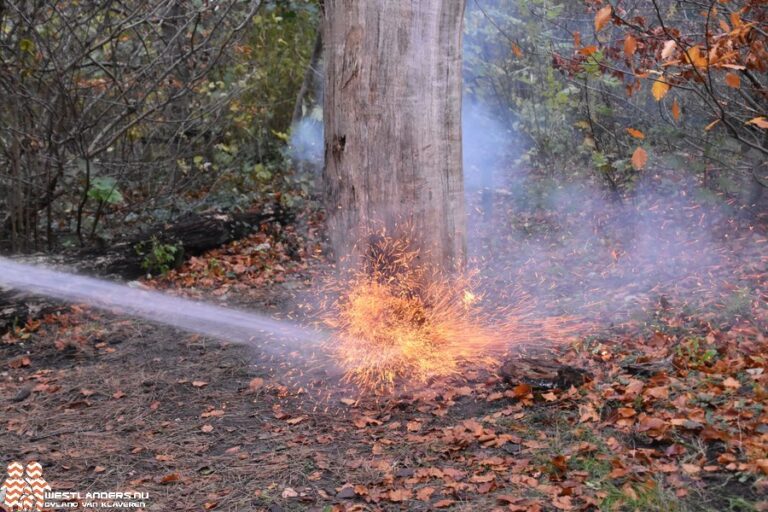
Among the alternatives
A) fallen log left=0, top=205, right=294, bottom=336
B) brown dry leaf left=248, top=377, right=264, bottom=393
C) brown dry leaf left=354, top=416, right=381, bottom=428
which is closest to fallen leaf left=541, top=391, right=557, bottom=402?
brown dry leaf left=354, top=416, right=381, bottom=428

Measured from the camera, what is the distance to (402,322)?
16.4 feet

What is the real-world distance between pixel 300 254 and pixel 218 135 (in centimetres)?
242

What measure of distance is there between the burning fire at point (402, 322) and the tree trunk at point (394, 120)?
0.45ft

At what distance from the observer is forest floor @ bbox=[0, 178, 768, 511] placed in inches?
132

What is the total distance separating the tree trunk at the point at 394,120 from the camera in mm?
4656

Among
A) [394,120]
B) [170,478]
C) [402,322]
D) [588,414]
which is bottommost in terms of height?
[170,478]

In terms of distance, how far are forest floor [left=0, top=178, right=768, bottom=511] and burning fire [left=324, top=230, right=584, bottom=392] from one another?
195 millimetres

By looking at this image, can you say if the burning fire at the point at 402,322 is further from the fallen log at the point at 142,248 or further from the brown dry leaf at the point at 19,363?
the fallen log at the point at 142,248

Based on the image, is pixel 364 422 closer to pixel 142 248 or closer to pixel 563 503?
pixel 563 503

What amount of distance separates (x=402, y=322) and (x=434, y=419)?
0.89 metres

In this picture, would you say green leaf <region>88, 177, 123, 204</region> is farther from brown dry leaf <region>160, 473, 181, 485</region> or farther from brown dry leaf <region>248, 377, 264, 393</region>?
brown dry leaf <region>160, 473, 181, 485</region>

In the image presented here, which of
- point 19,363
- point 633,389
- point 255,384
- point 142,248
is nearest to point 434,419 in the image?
point 633,389

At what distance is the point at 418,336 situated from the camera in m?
5.00

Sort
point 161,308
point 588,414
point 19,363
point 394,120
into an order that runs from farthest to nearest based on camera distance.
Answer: point 161,308 → point 19,363 → point 394,120 → point 588,414
